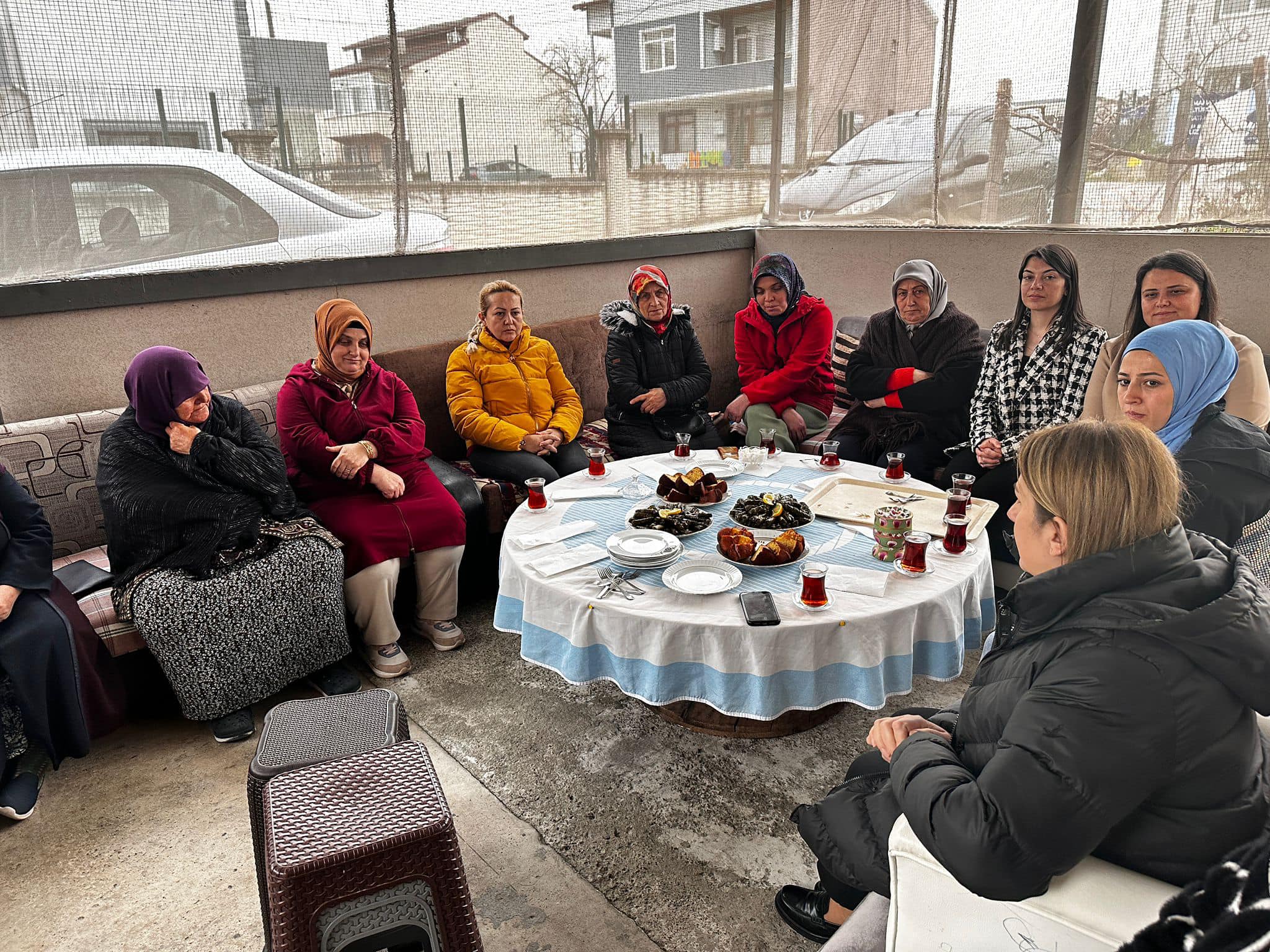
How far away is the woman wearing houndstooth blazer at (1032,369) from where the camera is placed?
9.61ft

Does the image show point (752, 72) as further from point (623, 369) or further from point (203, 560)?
point (203, 560)

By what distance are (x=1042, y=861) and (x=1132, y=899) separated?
0.12 meters

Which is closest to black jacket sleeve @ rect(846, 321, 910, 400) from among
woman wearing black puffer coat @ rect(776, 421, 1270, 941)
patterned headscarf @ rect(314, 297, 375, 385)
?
patterned headscarf @ rect(314, 297, 375, 385)

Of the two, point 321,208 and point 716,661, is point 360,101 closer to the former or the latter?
point 321,208

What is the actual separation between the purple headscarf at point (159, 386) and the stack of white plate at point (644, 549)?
4.67ft

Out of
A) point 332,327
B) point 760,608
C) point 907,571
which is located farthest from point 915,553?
point 332,327

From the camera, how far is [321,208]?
136 inches

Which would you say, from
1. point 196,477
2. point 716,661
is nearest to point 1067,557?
point 716,661

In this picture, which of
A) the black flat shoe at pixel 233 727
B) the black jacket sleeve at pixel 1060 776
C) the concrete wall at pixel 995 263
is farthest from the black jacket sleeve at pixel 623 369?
the black jacket sleeve at pixel 1060 776

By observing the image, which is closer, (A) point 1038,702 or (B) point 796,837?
(A) point 1038,702

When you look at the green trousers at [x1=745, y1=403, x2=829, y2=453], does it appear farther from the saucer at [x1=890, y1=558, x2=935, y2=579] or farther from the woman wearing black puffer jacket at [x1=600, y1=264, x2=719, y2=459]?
the saucer at [x1=890, y1=558, x2=935, y2=579]

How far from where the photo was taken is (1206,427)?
2061 millimetres

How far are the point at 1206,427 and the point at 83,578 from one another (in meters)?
3.24

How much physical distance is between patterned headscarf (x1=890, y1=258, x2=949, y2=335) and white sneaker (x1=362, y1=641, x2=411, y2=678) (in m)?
2.47
